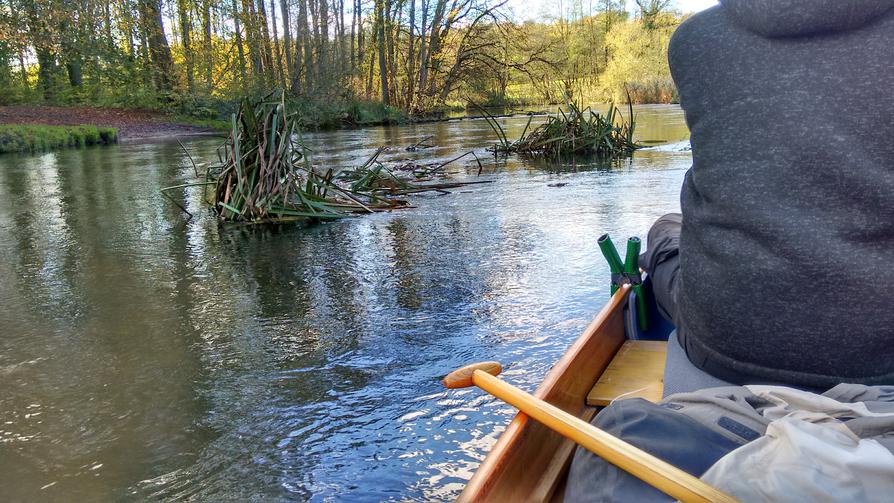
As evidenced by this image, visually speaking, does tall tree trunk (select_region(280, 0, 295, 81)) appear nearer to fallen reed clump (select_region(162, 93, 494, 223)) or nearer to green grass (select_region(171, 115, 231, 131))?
green grass (select_region(171, 115, 231, 131))

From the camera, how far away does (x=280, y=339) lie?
346cm

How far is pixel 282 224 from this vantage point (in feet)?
20.6

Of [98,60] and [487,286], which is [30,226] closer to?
[487,286]

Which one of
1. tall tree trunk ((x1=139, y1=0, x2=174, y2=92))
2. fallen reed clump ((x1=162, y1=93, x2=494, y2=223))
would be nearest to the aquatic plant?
fallen reed clump ((x1=162, y1=93, x2=494, y2=223))

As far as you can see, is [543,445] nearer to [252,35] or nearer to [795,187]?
[795,187]

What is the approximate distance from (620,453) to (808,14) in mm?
860

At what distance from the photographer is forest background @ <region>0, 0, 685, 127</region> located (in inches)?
918

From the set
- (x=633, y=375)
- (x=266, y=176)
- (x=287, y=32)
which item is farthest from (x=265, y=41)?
(x=633, y=375)

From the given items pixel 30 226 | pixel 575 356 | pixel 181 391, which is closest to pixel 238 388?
pixel 181 391

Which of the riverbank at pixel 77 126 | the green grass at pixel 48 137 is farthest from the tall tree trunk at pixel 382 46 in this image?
the green grass at pixel 48 137

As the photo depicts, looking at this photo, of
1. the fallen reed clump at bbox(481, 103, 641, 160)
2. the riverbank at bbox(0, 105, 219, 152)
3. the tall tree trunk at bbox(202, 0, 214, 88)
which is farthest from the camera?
the tall tree trunk at bbox(202, 0, 214, 88)

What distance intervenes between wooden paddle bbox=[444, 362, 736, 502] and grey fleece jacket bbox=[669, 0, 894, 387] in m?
0.45

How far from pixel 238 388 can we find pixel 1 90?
23.2m

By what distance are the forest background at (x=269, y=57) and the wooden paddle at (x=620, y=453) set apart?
67.2ft
